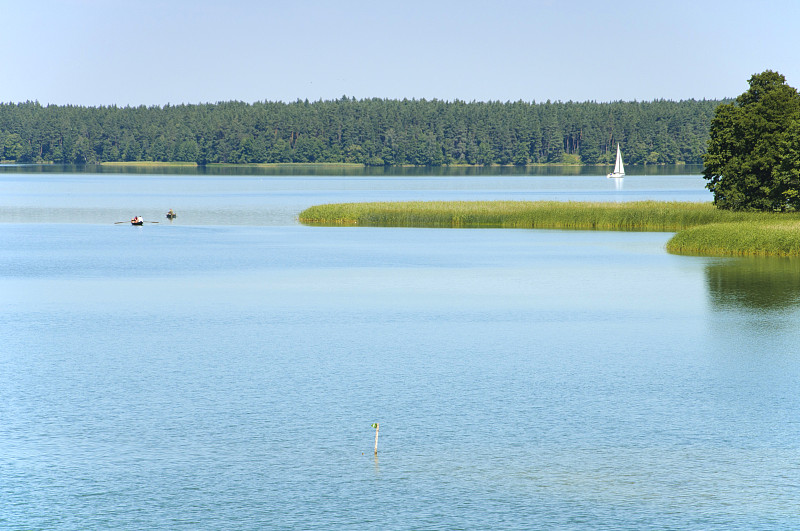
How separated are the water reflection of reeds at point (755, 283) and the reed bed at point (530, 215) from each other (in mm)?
17101

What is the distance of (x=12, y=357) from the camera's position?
1047 inches

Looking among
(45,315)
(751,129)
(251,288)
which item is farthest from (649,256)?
(45,315)

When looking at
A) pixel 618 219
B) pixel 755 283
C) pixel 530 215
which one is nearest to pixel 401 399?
pixel 755 283

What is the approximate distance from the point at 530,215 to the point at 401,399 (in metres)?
60.2

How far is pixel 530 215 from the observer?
3177 inches

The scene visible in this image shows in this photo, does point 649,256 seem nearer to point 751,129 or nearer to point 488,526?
point 751,129

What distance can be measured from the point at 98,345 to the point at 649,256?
3532 cm

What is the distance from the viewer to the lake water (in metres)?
15.5

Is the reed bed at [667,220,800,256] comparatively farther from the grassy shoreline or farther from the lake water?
the lake water

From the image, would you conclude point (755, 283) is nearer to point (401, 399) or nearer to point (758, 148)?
point (401, 399)

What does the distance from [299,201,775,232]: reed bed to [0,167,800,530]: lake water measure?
27344mm

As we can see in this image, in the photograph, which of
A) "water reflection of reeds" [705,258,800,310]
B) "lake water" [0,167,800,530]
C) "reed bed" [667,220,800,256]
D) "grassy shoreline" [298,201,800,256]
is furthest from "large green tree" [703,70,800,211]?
"lake water" [0,167,800,530]

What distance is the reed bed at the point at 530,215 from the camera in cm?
7538

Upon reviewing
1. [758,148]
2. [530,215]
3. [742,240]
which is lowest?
[742,240]
